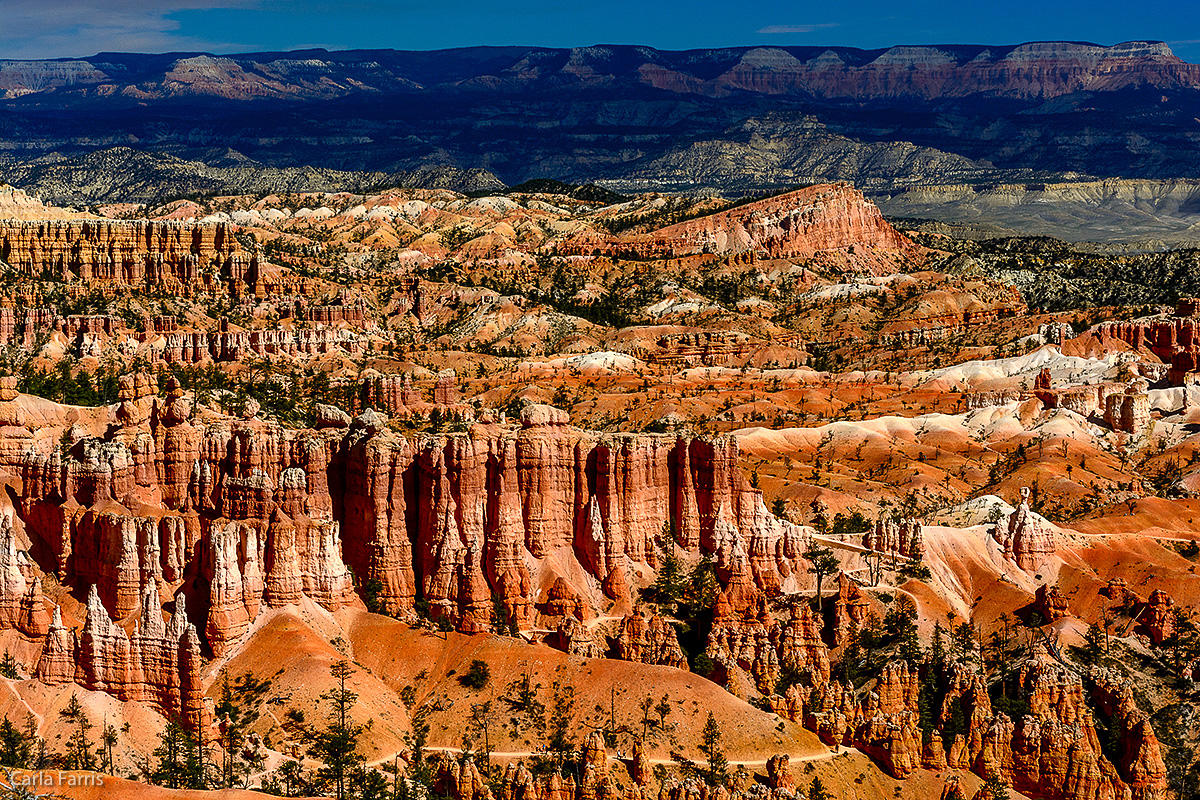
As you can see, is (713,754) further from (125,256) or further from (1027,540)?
(125,256)

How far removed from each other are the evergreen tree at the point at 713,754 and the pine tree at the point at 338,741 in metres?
14.4

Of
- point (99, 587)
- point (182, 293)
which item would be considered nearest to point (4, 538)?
point (99, 587)

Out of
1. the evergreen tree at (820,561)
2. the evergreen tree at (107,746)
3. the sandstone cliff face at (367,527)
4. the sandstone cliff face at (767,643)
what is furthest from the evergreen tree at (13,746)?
the evergreen tree at (820,561)

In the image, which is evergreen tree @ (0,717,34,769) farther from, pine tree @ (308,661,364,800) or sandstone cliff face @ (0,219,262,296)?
sandstone cliff face @ (0,219,262,296)

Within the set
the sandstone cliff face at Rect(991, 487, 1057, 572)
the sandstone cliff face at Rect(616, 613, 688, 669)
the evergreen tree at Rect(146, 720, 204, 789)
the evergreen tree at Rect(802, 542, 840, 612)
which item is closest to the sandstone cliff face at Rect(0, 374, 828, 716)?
the sandstone cliff face at Rect(616, 613, 688, 669)

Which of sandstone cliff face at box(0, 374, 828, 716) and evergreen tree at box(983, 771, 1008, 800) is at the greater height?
sandstone cliff face at box(0, 374, 828, 716)

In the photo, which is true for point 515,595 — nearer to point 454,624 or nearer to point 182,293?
point 454,624

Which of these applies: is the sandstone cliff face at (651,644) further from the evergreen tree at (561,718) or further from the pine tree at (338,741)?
the pine tree at (338,741)

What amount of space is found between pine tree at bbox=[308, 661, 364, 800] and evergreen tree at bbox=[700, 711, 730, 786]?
14.4 metres

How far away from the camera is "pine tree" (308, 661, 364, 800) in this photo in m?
69.1

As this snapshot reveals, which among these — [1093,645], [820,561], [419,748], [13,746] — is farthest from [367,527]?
[1093,645]

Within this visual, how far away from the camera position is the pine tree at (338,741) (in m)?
69.1

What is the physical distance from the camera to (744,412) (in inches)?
6437

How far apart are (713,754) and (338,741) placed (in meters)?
15.7
